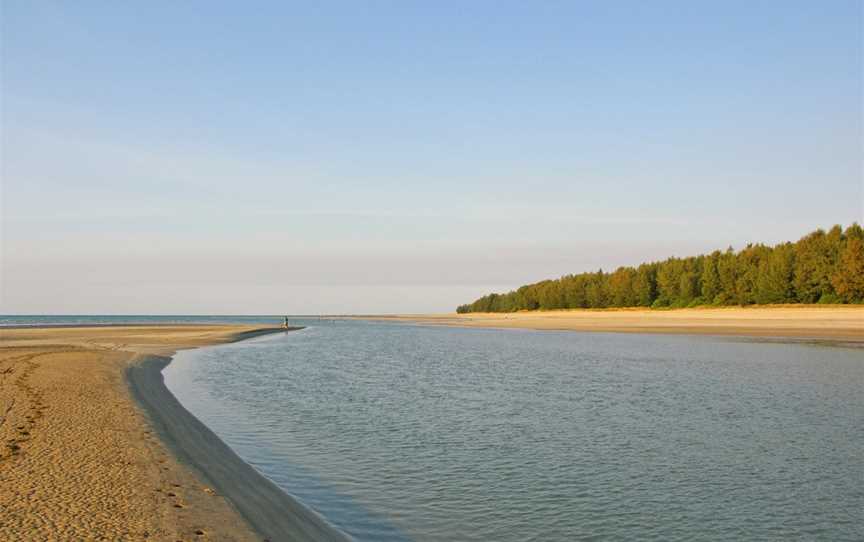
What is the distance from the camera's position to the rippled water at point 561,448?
11.2 m

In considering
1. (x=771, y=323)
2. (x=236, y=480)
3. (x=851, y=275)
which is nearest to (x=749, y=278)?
(x=851, y=275)

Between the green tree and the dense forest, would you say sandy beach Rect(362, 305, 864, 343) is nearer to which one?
the green tree

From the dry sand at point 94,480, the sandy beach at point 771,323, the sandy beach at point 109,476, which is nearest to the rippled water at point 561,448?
the sandy beach at point 109,476

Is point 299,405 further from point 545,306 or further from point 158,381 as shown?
point 545,306

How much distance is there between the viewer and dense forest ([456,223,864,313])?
288 ft

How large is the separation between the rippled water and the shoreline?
54 cm

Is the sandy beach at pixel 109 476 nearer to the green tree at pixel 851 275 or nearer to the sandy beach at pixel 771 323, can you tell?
the sandy beach at pixel 771 323

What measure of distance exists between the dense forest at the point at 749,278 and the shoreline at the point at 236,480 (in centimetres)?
9297

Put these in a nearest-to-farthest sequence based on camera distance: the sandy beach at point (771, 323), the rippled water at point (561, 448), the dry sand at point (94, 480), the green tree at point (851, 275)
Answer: the dry sand at point (94, 480) < the rippled water at point (561, 448) < the sandy beach at point (771, 323) < the green tree at point (851, 275)

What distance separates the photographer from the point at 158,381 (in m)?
30.1

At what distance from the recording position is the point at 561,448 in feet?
54.1

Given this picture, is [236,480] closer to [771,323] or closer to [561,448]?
[561,448]

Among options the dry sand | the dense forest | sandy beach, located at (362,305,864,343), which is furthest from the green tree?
the dry sand

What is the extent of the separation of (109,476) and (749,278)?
114 m
